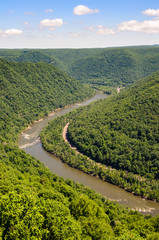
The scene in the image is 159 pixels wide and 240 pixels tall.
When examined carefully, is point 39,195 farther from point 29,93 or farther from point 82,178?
Answer: point 29,93

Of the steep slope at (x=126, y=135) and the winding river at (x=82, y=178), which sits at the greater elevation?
the steep slope at (x=126, y=135)

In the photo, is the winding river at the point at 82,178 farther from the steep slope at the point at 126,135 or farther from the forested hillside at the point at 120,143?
the steep slope at the point at 126,135

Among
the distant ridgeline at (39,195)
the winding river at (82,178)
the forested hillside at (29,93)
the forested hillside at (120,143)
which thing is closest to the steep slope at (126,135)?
the forested hillside at (120,143)

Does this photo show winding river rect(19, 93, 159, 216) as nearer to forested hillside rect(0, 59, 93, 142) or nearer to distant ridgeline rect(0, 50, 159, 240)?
distant ridgeline rect(0, 50, 159, 240)

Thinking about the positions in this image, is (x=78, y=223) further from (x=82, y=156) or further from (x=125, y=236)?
(x=82, y=156)

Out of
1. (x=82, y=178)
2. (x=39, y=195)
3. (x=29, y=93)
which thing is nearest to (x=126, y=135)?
(x=82, y=178)

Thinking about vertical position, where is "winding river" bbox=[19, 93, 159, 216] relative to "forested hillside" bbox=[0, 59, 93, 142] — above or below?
below

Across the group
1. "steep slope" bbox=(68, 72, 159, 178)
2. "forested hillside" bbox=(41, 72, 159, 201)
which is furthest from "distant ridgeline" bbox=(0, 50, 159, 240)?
"forested hillside" bbox=(41, 72, 159, 201)
